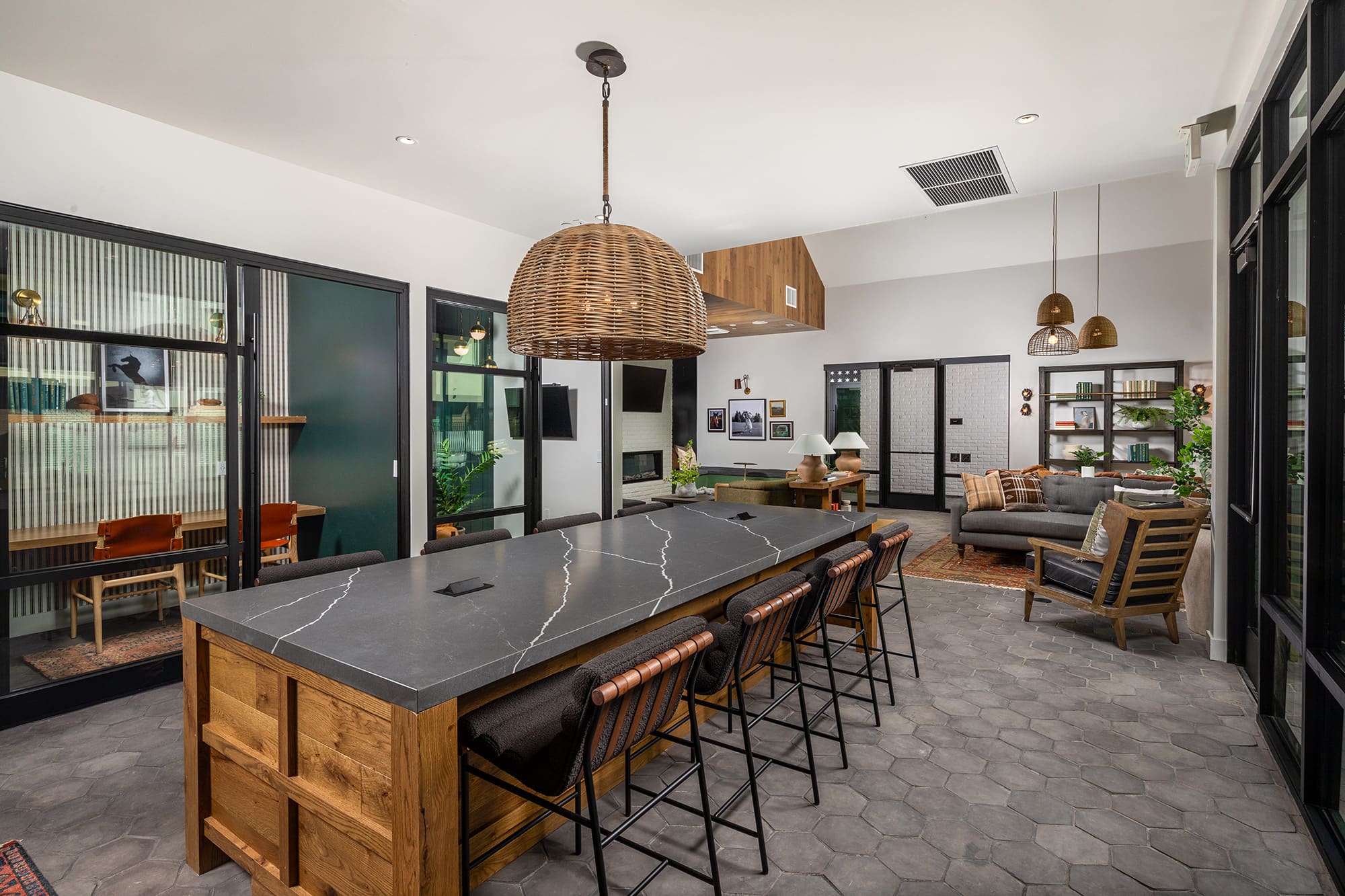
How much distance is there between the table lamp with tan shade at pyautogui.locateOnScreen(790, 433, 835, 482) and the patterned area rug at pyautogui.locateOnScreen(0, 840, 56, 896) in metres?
6.22

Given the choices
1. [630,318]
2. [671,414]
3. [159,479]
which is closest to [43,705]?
[159,479]

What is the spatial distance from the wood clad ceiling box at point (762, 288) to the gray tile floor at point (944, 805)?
4.43m

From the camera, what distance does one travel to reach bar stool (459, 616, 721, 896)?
1.49 metres

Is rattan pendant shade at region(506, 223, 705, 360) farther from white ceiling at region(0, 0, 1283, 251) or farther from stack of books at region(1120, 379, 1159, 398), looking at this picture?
stack of books at region(1120, 379, 1159, 398)

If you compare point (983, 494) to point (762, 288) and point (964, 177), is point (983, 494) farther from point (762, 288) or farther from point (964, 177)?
point (964, 177)

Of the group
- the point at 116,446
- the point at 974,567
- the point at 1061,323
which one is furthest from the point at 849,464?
the point at 116,446

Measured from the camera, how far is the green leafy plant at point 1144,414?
8258 mm

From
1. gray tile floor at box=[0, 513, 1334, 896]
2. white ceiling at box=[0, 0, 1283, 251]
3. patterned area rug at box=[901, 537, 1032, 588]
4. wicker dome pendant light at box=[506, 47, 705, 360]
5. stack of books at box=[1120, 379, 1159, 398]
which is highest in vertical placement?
white ceiling at box=[0, 0, 1283, 251]

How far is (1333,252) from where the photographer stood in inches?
80.4

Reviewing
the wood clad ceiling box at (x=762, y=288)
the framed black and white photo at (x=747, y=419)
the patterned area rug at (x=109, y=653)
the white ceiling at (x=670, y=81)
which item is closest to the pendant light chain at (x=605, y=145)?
the white ceiling at (x=670, y=81)

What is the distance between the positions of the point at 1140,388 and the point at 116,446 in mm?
10545

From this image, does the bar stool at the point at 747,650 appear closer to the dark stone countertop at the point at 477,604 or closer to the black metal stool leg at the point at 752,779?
the black metal stool leg at the point at 752,779

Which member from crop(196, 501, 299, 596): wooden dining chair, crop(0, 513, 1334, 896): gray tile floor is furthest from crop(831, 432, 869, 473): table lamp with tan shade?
crop(196, 501, 299, 596): wooden dining chair

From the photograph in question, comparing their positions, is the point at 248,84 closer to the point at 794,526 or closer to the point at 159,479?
the point at 159,479
